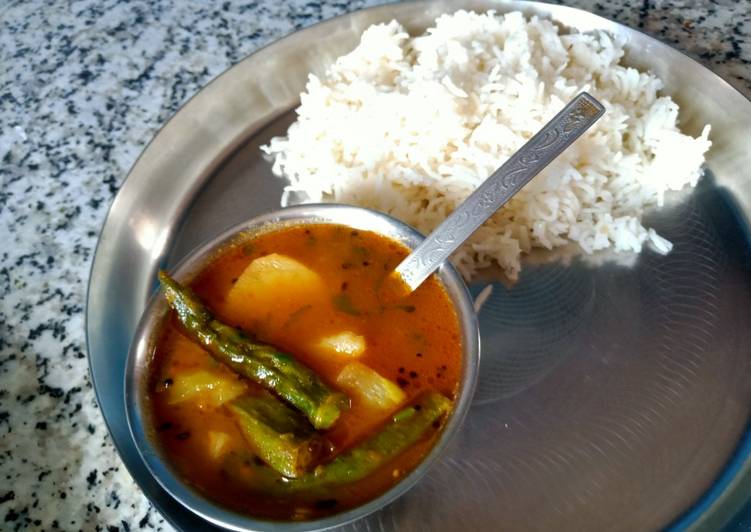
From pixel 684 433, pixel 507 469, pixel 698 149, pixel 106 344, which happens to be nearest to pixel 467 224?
pixel 507 469

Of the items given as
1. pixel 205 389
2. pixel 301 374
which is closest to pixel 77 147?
pixel 205 389

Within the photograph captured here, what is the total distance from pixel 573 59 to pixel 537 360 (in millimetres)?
953

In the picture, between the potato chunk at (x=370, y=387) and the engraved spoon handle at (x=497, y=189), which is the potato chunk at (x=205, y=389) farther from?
the engraved spoon handle at (x=497, y=189)

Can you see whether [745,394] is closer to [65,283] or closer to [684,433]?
[684,433]

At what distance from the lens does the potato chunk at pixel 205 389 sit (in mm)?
1327

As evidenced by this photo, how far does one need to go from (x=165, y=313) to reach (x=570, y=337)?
911 millimetres

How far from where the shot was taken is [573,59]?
2037mm

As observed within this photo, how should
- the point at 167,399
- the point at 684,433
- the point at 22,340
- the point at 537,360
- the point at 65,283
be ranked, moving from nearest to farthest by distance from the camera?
the point at 167,399, the point at 684,433, the point at 537,360, the point at 22,340, the point at 65,283

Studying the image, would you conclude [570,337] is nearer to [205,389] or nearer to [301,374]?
[301,374]

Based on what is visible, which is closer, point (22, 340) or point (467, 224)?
point (467, 224)

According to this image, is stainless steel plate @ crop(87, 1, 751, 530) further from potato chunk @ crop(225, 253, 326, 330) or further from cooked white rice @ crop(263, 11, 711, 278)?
potato chunk @ crop(225, 253, 326, 330)

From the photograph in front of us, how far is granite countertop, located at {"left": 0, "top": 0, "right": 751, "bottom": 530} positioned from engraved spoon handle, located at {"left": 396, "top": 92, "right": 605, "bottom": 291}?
2.46ft

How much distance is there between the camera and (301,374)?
1.32 metres

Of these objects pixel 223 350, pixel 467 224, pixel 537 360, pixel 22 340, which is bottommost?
pixel 22 340
